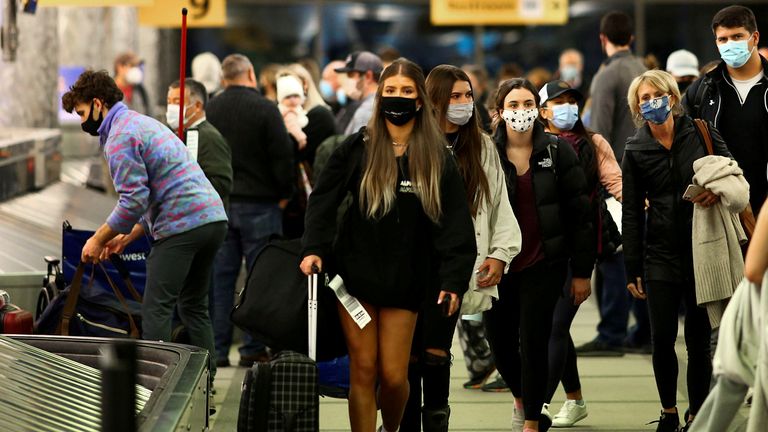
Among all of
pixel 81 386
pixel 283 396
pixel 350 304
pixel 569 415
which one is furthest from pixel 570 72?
pixel 81 386

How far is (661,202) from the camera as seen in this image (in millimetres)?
6922

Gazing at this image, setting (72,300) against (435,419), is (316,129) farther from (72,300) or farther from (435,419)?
(435,419)

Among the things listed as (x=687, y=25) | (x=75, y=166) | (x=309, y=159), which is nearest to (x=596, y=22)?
(x=687, y=25)

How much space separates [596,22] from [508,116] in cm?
1700

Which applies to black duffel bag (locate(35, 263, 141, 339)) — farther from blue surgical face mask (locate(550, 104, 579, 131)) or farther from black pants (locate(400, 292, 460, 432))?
blue surgical face mask (locate(550, 104, 579, 131))

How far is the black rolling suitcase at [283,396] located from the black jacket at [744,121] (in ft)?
9.28

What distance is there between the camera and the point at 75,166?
56.6 ft

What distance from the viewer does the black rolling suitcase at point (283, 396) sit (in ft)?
19.1

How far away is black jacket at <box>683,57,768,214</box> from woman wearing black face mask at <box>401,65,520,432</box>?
159 cm

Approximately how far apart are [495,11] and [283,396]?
11409 mm

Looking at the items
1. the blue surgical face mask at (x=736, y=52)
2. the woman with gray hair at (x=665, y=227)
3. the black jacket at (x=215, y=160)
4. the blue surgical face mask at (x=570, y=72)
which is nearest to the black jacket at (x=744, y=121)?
the blue surgical face mask at (x=736, y=52)

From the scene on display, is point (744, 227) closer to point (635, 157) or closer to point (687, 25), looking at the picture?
point (635, 157)

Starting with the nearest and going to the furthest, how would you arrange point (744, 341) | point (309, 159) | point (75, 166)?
1. point (744, 341)
2. point (309, 159)
3. point (75, 166)

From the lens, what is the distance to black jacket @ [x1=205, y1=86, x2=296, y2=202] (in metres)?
9.45
